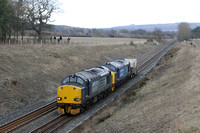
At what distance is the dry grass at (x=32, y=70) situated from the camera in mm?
23234

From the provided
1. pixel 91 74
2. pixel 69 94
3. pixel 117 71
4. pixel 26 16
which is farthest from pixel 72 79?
pixel 26 16

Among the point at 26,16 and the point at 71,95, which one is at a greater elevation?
the point at 26,16

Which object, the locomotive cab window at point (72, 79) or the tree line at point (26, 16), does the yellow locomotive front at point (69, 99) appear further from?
the tree line at point (26, 16)

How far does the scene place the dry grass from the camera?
23.2 meters

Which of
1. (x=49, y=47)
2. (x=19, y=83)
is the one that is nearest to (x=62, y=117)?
(x=19, y=83)

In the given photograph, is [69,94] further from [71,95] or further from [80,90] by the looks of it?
[80,90]

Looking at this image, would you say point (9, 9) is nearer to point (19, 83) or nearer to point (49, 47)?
point (49, 47)

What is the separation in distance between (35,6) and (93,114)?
120 ft

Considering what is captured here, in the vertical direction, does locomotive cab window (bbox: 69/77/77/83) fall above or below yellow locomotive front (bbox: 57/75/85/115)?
above

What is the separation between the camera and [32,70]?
30.7 m

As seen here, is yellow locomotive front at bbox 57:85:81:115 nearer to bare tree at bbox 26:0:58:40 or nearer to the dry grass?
the dry grass

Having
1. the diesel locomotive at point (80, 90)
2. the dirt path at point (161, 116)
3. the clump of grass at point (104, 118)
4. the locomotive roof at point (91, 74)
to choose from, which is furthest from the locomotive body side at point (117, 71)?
the clump of grass at point (104, 118)

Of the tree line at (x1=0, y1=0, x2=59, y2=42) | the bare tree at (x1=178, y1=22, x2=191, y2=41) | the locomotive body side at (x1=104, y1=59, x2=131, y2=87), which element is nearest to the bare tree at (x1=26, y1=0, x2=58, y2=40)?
the tree line at (x1=0, y1=0, x2=59, y2=42)

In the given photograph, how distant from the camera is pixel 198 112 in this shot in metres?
13.3
